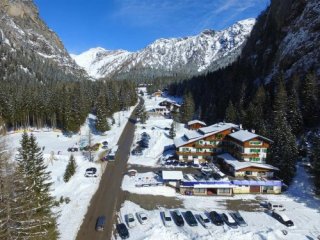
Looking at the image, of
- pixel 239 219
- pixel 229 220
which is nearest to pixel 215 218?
pixel 229 220

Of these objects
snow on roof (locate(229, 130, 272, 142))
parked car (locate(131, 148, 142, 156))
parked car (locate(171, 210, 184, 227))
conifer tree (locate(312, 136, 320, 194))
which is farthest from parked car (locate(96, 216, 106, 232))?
conifer tree (locate(312, 136, 320, 194))

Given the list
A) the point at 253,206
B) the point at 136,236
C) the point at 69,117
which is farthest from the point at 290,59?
the point at 136,236

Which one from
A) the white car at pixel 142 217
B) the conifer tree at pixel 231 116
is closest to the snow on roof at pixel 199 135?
the conifer tree at pixel 231 116

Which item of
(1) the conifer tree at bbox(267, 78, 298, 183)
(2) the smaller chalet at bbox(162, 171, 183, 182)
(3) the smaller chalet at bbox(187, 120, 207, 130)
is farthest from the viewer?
(3) the smaller chalet at bbox(187, 120, 207, 130)

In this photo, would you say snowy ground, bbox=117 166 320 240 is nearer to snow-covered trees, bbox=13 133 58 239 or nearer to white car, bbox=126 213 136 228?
white car, bbox=126 213 136 228

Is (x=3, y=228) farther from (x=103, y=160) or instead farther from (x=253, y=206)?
Answer: (x=103, y=160)

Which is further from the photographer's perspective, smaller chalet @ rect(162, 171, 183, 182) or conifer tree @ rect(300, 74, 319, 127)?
conifer tree @ rect(300, 74, 319, 127)
